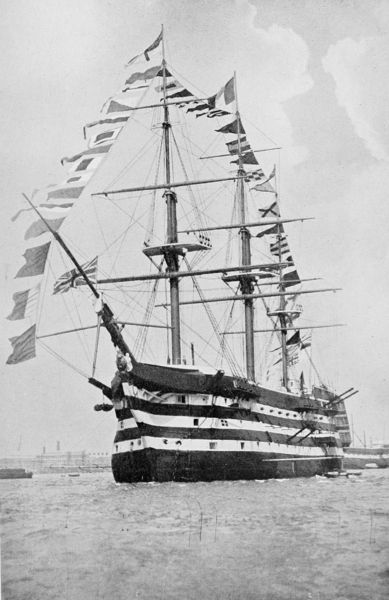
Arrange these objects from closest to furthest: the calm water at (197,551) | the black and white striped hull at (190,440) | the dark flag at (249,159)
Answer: the calm water at (197,551) < the black and white striped hull at (190,440) < the dark flag at (249,159)

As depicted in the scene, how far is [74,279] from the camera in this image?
20484 millimetres

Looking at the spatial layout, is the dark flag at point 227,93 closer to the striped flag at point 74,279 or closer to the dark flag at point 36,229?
the striped flag at point 74,279

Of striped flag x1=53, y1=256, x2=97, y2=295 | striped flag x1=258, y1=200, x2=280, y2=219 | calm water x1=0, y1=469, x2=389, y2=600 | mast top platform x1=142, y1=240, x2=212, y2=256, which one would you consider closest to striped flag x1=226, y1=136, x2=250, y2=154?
striped flag x1=258, y1=200, x2=280, y2=219

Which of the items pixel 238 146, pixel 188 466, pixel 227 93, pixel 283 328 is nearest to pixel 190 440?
pixel 188 466

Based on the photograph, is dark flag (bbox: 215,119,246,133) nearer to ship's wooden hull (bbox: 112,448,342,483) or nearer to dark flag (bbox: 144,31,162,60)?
dark flag (bbox: 144,31,162,60)

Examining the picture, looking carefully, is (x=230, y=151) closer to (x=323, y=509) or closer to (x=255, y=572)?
(x=323, y=509)

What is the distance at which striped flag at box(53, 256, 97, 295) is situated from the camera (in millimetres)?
19594

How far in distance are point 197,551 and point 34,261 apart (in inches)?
284

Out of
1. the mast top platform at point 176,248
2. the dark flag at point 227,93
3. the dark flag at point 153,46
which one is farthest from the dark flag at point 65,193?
the mast top platform at point 176,248

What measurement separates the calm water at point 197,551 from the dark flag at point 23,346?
324 centimetres

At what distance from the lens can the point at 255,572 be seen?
8211 millimetres

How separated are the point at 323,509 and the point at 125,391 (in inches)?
325

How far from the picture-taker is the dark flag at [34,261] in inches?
538

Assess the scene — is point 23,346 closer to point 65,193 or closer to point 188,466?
point 65,193
